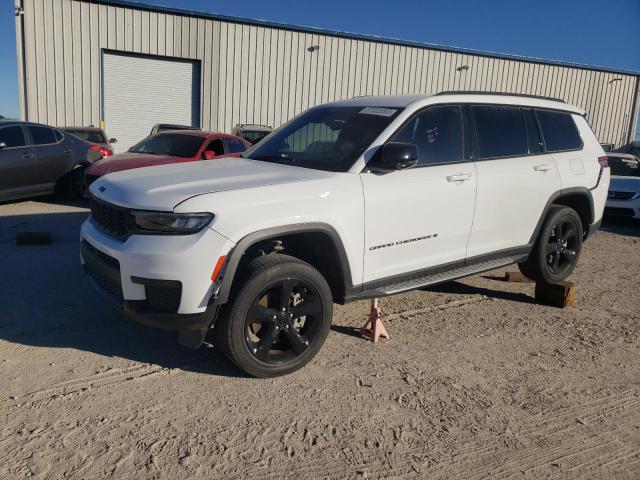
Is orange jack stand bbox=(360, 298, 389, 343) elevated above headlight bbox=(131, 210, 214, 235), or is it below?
below

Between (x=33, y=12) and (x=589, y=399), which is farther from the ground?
(x=33, y=12)

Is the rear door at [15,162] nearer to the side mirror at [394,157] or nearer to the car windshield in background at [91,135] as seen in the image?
the car windshield in background at [91,135]

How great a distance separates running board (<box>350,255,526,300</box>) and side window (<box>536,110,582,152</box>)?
1.21 metres

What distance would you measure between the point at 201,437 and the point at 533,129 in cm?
420

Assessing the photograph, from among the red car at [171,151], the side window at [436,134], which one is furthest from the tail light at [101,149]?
the side window at [436,134]

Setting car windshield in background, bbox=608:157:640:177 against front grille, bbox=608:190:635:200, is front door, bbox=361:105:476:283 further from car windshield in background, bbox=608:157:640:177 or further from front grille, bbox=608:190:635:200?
car windshield in background, bbox=608:157:640:177

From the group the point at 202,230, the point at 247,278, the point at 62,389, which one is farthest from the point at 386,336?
the point at 62,389

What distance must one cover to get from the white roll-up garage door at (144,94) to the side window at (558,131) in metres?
16.5

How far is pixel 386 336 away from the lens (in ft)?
14.7

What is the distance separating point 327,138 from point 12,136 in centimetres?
752

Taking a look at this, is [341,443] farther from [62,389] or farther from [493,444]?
[62,389]

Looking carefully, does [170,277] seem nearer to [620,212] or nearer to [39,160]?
[39,160]

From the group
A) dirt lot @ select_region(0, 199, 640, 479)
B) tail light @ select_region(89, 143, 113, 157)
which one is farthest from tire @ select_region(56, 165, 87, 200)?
dirt lot @ select_region(0, 199, 640, 479)

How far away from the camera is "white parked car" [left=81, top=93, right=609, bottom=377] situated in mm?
3367
